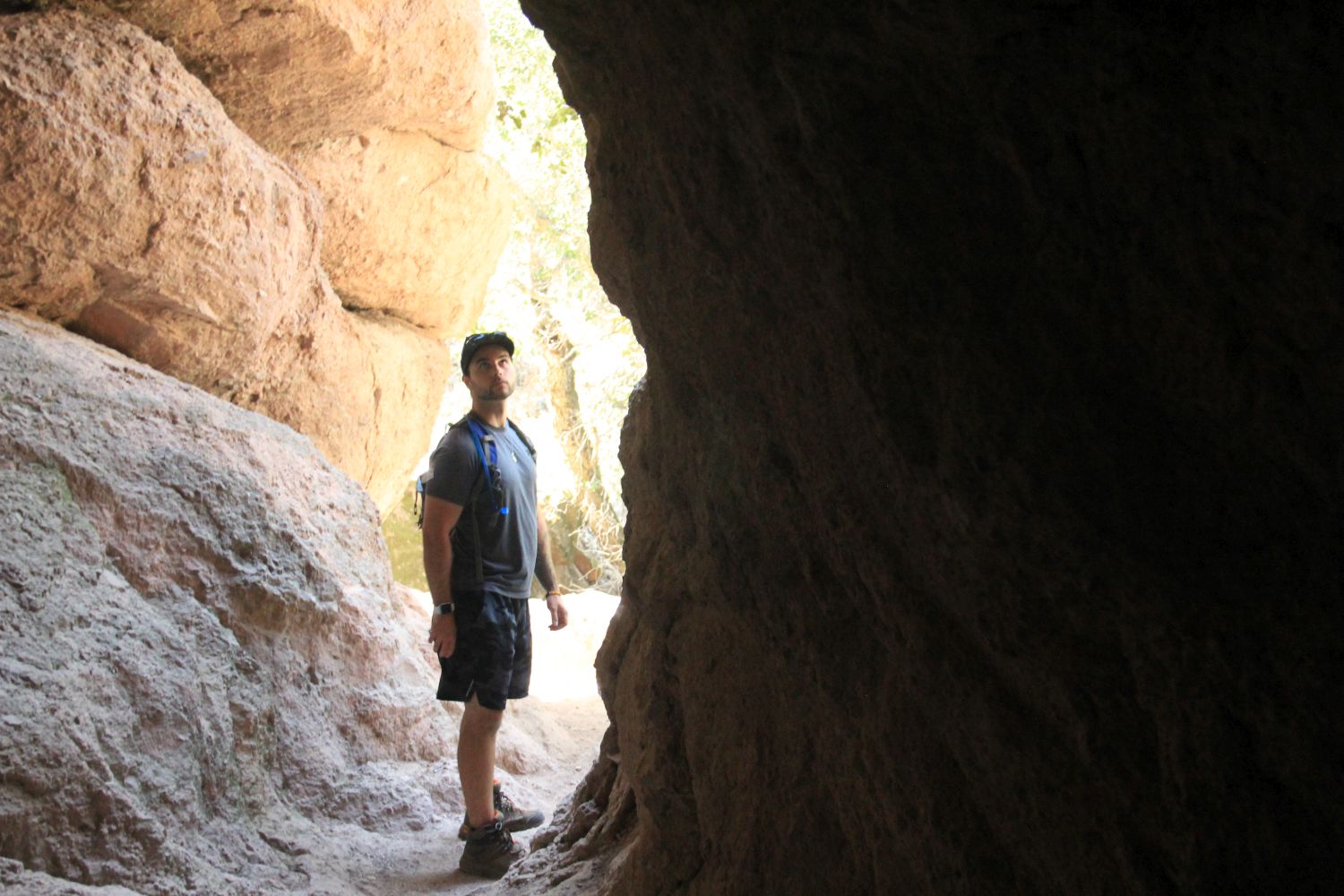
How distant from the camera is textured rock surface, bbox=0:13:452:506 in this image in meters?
4.55

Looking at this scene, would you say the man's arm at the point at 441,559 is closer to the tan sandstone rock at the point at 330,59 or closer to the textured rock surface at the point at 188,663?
the textured rock surface at the point at 188,663

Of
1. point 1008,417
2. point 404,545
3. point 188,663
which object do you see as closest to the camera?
point 1008,417

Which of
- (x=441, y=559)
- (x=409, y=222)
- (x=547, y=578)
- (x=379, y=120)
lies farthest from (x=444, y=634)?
(x=409, y=222)

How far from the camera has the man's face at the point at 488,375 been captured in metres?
4.29

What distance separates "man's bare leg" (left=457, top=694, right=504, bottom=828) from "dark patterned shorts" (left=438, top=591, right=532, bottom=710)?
2.0 inches

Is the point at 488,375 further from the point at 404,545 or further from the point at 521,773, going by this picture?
the point at 404,545

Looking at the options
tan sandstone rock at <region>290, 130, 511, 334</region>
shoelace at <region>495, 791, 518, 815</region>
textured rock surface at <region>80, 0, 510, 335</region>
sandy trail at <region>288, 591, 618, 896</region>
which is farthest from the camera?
tan sandstone rock at <region>290, 130, 511, 334</region>

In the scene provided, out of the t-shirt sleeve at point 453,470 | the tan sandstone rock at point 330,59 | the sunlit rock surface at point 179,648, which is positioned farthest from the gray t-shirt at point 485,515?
the tan sandstone rock at point 330,59

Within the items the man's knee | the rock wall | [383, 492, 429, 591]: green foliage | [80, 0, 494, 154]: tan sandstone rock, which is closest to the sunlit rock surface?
the rock wall

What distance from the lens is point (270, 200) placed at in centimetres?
564

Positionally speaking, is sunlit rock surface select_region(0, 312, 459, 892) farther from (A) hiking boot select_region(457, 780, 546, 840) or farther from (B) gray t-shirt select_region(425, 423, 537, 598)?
(B) gray t-shirt select_region(425, 423, 537, 598)

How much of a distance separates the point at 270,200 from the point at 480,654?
2.95m

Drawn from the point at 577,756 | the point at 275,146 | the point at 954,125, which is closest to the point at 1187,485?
the point at 954,125

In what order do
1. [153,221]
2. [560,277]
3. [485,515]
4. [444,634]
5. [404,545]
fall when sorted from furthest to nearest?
[404,545]
[560,277]
[153,221]
[485,515]
[444,634]
